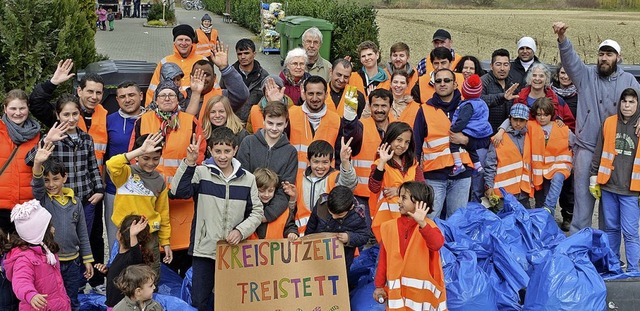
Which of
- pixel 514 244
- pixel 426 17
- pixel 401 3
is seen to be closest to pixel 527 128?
pixel 514 244

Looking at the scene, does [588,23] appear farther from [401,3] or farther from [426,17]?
[401,3]

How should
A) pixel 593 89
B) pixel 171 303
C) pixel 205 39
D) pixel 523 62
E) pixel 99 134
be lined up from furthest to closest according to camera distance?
pixel 205 39, pixel 523 62, pixel 593 89, pixel 99 134, pixel 171 303

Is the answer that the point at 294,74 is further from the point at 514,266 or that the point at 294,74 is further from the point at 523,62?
the point at 514,266

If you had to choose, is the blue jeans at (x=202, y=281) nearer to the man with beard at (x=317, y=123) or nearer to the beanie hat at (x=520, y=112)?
the man with beard at (x=317, y=123)

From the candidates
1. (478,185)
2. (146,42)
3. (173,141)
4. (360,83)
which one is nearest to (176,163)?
(173,141)

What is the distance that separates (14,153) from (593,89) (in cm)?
506

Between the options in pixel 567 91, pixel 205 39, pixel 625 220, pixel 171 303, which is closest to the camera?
pixel 171 303

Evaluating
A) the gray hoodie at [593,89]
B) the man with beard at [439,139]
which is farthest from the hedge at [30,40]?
the gray hoodie at [593,89]

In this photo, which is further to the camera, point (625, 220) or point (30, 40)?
point (30, 40)

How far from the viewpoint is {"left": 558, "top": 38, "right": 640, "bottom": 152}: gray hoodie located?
7.32 metres

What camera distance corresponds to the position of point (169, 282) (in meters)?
6.21

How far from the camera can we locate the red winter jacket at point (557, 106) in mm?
8066

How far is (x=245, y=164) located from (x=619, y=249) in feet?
12.2

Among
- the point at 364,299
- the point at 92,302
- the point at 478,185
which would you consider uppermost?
the point at 478,185
